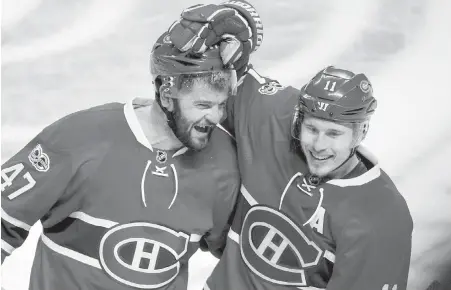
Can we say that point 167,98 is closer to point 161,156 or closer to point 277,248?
point 161,156

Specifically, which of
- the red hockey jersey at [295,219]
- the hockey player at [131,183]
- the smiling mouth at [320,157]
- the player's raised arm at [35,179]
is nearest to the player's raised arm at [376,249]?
the red hockey jersey at [295,219]

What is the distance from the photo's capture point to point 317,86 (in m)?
1.28

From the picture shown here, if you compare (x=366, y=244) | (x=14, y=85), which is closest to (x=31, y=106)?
(x=14, y=85)

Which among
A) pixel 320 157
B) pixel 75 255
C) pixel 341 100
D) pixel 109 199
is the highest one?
pixel 341 100

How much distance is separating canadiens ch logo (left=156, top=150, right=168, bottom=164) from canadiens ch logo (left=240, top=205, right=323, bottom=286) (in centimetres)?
20

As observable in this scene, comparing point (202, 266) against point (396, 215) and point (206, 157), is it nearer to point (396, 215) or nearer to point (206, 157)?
point (206, 157)

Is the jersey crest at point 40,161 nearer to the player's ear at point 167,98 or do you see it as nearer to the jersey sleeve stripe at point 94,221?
the jersey sleeve stripe at point 94,221

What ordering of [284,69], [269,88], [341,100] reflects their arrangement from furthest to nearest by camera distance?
[284,69], [269,88], [341,100]

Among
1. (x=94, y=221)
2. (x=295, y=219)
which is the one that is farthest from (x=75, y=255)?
(x=295, y=219)

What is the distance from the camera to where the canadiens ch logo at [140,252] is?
1387 mm

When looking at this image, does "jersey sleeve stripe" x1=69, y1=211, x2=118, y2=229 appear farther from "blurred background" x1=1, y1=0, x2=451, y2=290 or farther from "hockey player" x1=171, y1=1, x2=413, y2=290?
"hockey player" x1=171, y1=1, x2=413, y2=290

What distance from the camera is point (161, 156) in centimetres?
138

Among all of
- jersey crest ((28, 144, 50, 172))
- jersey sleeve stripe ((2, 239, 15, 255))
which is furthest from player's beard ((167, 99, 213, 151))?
jersey sleeve stripe ((2, 239, 15, 255))

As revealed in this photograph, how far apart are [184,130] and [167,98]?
0.22 feet
